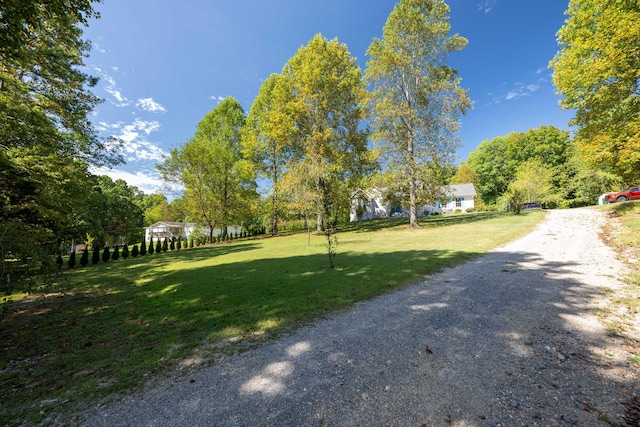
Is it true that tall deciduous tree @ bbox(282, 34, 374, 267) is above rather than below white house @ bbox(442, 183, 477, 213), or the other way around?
above

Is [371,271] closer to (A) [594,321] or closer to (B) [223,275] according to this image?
(A) [594,321]

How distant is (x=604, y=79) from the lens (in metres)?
11.8

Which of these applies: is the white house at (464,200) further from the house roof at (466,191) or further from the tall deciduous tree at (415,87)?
the tall deciduous tree at (415,87)

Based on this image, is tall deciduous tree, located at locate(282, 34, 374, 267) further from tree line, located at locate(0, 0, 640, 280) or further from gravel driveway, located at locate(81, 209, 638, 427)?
gravel driveway, located at locate(81, 209, 638, 427)

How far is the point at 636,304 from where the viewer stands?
4258 millimetres

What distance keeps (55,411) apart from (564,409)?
5.05 meters

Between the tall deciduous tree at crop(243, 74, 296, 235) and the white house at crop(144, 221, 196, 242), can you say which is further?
the white house at crop(144, 221, 196, 242)

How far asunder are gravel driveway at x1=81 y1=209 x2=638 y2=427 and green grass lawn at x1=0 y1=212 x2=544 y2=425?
654mm

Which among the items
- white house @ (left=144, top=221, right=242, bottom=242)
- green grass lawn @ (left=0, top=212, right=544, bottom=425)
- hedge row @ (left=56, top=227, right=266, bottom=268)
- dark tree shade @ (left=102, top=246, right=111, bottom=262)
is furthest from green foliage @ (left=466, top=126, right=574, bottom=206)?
dark tree shade @ (left=102, top=246, right=111, bottom=262)

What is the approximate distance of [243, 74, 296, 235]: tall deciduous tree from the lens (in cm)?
2162

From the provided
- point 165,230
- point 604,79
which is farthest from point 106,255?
point 165,230

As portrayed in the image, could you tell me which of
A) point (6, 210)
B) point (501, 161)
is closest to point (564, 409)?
point (6, 210)

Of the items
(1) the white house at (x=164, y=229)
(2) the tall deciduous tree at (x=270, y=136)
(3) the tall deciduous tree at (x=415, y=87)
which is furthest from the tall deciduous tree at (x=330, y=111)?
(1) the white house at (x=164, y=229)

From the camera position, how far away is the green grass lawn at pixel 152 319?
10.0 feet
